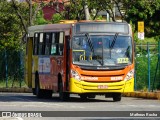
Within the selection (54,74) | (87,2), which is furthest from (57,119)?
(87,2)

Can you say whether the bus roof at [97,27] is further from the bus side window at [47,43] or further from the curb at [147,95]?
the curb at [147,95]

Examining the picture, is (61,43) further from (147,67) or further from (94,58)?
(147,67)

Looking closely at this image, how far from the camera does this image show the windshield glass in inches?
1119

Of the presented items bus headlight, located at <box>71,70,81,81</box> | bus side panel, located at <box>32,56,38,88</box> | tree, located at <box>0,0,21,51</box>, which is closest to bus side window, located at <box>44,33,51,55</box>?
bus side panel, located at <box>32,56,38,88</box>

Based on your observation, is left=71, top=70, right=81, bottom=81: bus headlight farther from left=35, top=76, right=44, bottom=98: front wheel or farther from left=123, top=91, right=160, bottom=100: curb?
left=35, top=76, right=44, bottom=98: front wheel

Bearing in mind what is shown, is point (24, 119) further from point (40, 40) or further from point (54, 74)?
point (40, 40)

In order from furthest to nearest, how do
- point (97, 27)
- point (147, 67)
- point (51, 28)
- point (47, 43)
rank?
point (147, 67) → point (47, 43) → point (51, 28) → point (97, 27)

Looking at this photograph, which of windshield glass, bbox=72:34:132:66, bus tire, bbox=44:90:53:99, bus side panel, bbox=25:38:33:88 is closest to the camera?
windshield glass, bbox=72:34:132:66

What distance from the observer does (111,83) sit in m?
28.4

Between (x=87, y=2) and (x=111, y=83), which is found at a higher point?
(x=87, y=2)

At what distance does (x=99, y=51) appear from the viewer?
93.4 ft

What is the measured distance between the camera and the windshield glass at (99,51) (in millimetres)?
28422

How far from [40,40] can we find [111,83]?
5.01 m

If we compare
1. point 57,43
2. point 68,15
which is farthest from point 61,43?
point 68,15
